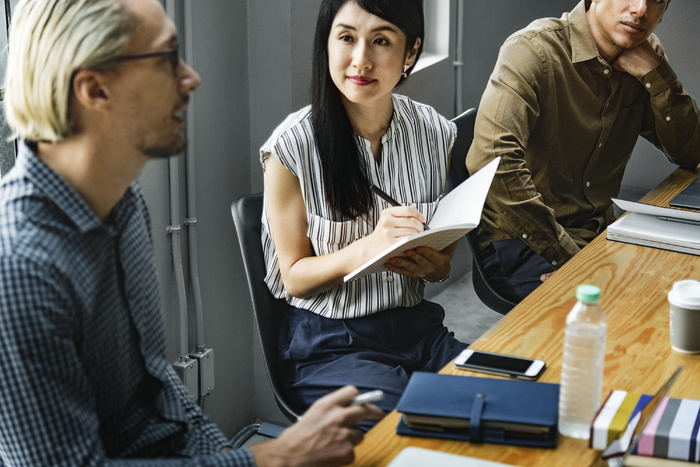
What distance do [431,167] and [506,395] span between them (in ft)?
3.01

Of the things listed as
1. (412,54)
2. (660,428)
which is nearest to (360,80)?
(412,54)

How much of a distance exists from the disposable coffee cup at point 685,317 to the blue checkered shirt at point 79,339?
0.83m

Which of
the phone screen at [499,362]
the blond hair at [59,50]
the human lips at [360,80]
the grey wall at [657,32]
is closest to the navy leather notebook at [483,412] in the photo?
the phone screen at [499,362]

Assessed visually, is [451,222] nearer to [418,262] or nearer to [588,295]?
[418,262]

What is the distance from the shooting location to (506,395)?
1.32 meters

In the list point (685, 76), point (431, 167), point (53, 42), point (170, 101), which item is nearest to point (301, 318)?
point (431, 167)

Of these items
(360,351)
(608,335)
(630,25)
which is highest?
(630,25)

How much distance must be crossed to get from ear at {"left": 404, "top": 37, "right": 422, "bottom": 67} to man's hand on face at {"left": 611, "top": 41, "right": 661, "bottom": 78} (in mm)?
884

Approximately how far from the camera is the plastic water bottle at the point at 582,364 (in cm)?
122

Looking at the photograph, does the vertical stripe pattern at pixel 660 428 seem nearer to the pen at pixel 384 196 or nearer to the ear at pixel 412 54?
the pen at pixel 384 196

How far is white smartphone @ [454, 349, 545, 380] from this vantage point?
4.79ft

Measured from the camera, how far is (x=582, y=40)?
2.62 meters

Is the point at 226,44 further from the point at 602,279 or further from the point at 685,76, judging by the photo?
the point at 685,76

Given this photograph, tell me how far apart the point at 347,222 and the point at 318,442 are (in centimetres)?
85
